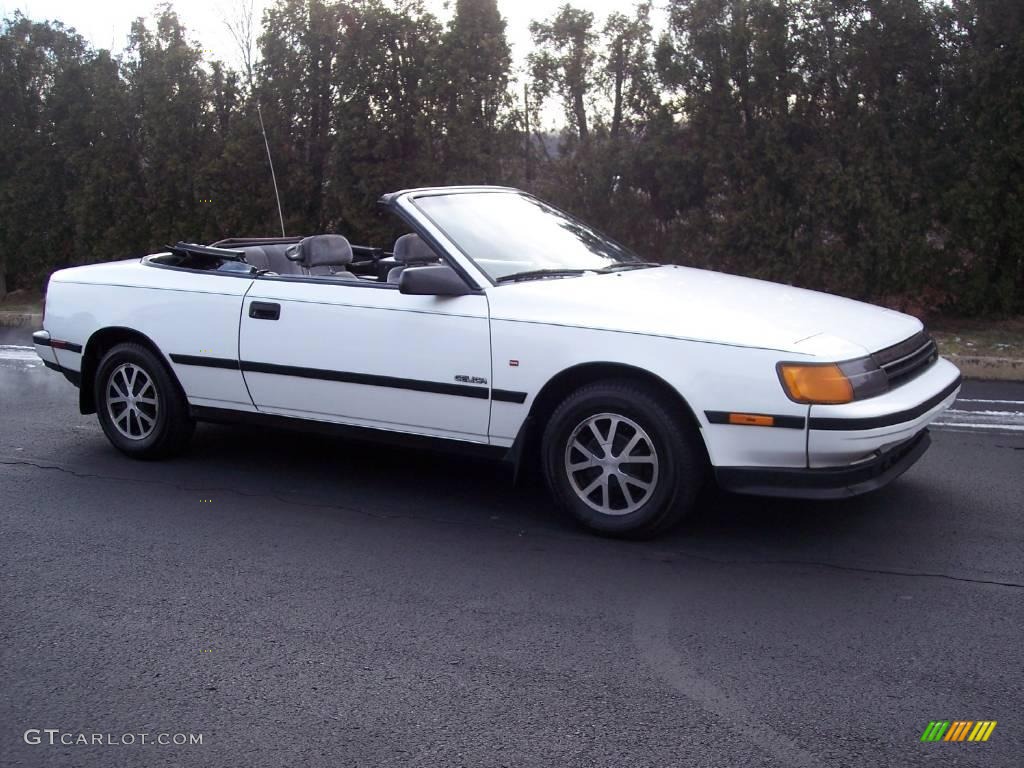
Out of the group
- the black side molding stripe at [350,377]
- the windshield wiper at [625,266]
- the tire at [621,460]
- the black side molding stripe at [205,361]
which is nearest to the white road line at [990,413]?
the windshield wiper at [625,266]

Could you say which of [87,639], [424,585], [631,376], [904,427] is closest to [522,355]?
[631,376]

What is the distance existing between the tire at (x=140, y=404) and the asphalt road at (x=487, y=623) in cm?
24

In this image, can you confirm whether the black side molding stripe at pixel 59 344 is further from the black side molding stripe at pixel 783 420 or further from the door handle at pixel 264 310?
the black side molding stripe at pixel 783 420

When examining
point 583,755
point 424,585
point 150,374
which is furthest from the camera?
point 150,374

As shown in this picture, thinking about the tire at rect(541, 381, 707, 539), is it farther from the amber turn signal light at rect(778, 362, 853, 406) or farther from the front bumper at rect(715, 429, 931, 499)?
the amber turn signal light at rect(778, 362, 853, 406)

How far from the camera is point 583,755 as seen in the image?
3.19 meters

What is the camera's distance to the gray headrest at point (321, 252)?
20.9 feet

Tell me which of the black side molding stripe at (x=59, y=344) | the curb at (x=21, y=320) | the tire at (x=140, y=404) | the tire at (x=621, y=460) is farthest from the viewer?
the curb at (x=21, y=320)

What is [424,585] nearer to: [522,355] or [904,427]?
[522,355]

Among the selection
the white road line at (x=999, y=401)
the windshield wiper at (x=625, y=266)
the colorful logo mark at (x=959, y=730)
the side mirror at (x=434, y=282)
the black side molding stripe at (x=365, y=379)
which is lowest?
the colorful logo mark at (x=959, y=730)

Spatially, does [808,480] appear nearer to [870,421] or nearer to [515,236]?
[870,421]

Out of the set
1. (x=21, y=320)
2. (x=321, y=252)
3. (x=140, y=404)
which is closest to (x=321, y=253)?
(x=321, y=252)

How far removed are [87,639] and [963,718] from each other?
2948 mm

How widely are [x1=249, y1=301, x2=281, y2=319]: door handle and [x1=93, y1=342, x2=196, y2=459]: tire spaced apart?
771 millimetres
